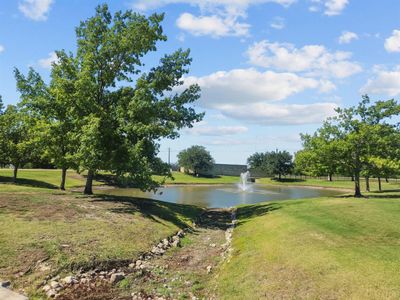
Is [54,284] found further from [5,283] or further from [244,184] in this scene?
[244,184]

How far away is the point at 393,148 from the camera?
3375 centimetres

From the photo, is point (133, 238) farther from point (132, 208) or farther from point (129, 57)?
point (129, 57)

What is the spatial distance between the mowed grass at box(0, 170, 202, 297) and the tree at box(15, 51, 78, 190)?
4582 millimetres

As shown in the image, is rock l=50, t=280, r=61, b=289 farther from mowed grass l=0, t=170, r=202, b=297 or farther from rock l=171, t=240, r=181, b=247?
rock l=171, t=240, r=181, b=247

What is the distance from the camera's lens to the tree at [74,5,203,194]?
21797mm

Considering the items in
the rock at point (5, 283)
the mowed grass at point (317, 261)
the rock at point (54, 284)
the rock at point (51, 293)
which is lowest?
the rock at point (51, 293)

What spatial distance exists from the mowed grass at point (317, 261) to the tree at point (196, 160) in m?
89.1

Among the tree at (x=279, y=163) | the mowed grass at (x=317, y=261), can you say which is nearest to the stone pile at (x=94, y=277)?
the mowed grass at (x=317, y=261)

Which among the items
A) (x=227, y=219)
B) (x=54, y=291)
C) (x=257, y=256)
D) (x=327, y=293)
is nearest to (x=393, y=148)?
(x=227, y=219)

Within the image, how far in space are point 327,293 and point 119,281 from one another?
5.62 metres

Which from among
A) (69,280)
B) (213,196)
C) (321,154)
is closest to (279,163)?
(213,196)

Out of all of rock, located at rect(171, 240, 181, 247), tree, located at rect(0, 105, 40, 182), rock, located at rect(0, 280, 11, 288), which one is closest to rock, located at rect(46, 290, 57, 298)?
rock, located at rect(0, 280, 11, 288)

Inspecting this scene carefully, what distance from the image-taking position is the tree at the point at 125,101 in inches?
858

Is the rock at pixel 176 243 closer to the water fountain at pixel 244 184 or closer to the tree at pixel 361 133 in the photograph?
the tree at pixel 361 133
